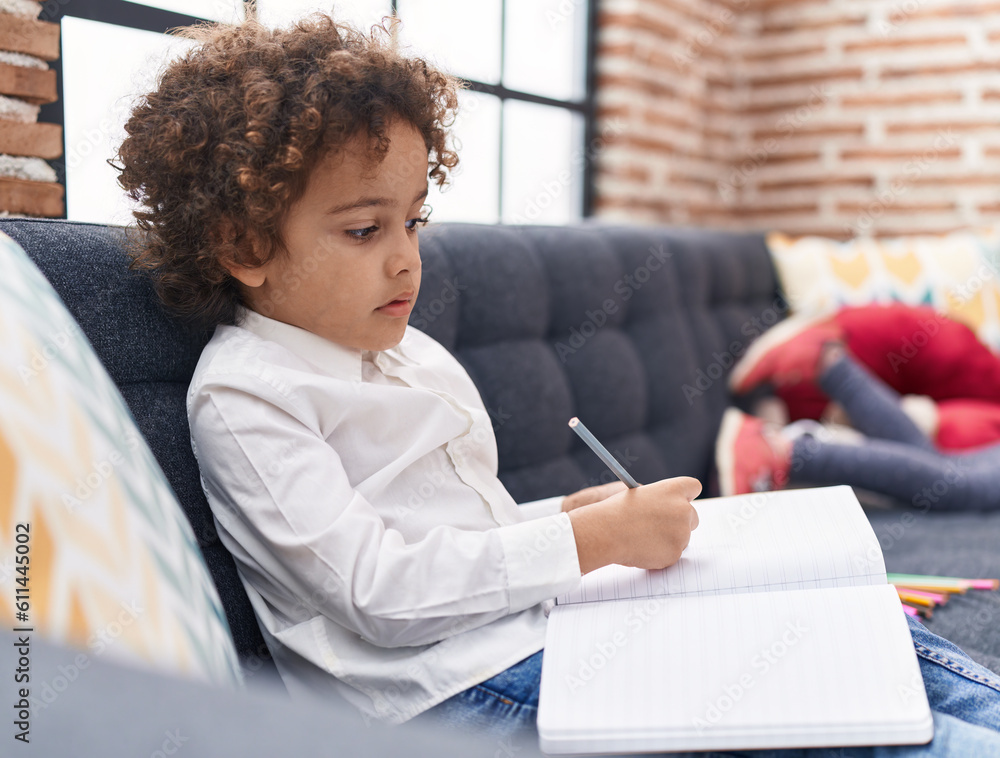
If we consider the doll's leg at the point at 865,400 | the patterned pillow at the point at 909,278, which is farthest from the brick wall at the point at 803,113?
the doll's leg at the point at 865,400

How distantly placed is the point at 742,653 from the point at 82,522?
443 mm

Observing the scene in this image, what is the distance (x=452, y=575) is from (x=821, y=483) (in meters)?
1.10

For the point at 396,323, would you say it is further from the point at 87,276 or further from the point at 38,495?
the point at 38,495

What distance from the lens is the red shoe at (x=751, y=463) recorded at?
1.53m

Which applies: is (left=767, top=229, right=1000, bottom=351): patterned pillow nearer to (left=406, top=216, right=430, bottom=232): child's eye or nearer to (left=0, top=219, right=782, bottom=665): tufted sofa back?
(left=0, top=219, right=782, bottom=665): tufted sofa back

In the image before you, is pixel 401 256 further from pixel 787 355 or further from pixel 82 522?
pixel 787 355

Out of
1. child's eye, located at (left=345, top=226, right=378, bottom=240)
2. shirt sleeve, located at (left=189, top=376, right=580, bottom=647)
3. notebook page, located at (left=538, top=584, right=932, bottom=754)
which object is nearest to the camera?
notebook page, located at (left=538, top=584, right=932, bottom=754)

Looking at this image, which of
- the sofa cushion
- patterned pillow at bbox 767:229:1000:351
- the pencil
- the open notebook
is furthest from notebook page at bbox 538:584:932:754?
patterned pillow at bbox 767:229:1000:351

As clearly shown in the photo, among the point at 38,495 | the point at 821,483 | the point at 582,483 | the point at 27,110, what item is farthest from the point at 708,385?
the point at 38,495

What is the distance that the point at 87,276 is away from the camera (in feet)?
2.59

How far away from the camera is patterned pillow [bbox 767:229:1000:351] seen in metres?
2.13

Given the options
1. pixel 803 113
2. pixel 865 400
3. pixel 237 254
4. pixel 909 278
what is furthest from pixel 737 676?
pixel 803 113

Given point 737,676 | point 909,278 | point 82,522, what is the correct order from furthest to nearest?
point 909,278, point 737,676, point 82,522

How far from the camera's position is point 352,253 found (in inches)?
30.5
